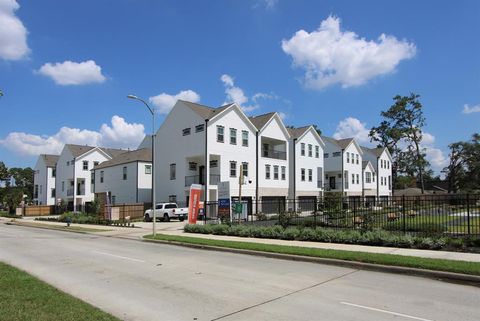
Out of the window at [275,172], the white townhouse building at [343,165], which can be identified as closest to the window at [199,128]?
the window at [275,172]

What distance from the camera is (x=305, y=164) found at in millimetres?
50438

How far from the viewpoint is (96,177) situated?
57.4m

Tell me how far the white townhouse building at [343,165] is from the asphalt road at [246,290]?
159 feet

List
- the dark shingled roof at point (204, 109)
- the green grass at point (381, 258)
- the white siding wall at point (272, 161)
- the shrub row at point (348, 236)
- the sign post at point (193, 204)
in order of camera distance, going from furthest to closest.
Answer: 1. the white siding wall at point (272, 161)
2. the dark shingled roof at point (204, 109)
3. the sign post at point (193, 204)
4. the shrub row at point (348, 236)
5. the green grass at point (381, 258)

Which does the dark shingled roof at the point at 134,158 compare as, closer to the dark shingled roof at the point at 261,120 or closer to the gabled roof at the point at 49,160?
the dark shingled roof at the point at 261,120

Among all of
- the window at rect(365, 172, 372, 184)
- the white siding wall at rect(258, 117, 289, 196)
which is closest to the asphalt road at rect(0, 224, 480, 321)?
the white siding wall at rect(258, 117, 289, 196)

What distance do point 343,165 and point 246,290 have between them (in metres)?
53.6

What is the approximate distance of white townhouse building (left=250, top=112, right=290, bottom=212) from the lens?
43750 millimetres

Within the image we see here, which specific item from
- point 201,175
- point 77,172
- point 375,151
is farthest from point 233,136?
point 375,151

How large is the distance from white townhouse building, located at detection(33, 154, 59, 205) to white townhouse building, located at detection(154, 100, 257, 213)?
37.2m

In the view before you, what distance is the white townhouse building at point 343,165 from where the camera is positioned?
60.4 metres

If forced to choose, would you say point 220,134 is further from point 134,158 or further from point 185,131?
point 134,158

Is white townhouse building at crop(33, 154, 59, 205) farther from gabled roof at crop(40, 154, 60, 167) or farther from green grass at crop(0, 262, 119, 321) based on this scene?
green grass at crop(0, 262, 119, 321)

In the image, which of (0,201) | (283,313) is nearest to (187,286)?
(283,313)
